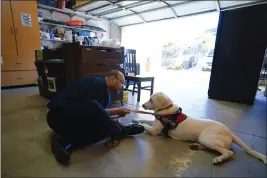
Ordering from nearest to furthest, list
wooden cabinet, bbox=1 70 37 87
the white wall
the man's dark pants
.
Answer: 1. the man's dark pants
2. wooden cabinet, bbox=1 70 37 87
3. the white wall

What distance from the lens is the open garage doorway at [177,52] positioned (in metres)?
2.72

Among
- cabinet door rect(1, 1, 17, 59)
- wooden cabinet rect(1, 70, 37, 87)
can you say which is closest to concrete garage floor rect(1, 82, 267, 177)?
wooden cabinet rect(1, 70, 37, 87)

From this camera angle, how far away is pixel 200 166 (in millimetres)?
997

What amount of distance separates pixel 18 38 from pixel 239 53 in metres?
4.38

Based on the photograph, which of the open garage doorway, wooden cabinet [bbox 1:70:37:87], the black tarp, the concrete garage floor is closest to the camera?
the concrete garage floor

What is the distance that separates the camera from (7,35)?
10.2ft

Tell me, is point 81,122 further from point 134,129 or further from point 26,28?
point 26,28

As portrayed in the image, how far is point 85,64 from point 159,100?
106cm

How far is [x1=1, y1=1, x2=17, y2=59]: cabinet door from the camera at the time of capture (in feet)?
9.97

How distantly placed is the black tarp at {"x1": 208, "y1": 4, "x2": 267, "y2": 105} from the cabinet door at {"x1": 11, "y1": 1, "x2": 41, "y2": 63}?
391cm

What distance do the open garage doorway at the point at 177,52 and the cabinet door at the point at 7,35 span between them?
2.85m

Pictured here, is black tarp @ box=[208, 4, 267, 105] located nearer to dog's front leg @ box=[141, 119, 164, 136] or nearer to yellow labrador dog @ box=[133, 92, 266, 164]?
yellow labrador dog @ box=[133, 92, 266, 164]

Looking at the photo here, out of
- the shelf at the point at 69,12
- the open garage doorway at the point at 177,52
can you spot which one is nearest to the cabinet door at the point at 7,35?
the shelf at the point at 69,12

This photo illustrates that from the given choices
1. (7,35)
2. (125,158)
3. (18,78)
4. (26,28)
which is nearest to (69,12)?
(26,28)
